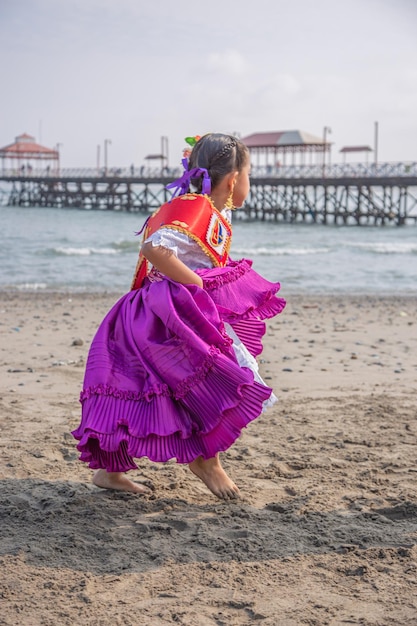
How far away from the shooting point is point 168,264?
2.89m

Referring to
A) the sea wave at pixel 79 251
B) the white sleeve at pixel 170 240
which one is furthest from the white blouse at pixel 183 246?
the sea wave at pixel 79 251

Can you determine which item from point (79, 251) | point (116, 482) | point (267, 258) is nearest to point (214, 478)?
point (116, 482)

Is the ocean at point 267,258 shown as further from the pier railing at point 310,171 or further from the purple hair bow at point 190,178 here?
the purple hair bow at point 190,178

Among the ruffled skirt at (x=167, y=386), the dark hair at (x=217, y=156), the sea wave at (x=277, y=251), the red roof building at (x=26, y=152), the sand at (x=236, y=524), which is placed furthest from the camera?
the red roof building at (x=26, y=152)

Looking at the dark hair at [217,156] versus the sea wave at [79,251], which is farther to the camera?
the sea wave at [79,251]

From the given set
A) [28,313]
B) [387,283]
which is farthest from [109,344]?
[387,283]

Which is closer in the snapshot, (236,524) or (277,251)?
(236,524)

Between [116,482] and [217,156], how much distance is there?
54.1 inches

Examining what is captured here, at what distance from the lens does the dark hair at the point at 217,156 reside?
10.1 ft

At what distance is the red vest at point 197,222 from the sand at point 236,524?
3.26ft

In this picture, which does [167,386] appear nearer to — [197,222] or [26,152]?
[197,222]

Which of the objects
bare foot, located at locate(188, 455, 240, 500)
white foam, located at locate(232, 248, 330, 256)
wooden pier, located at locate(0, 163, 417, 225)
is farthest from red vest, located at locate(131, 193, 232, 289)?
wooden pier, located at locate(0, 163, 417, 225)

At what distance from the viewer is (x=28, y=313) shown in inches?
355

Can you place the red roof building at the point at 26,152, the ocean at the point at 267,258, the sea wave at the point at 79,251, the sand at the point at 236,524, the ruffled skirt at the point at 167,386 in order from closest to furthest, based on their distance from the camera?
1. the sand at the point at 236,524
2. the ruffled skirt at the point at 167,386
3. the ocean at the point at 267,258
4. the sea wave at the point at 79,251
5. the red roof building at the point at 26,152
